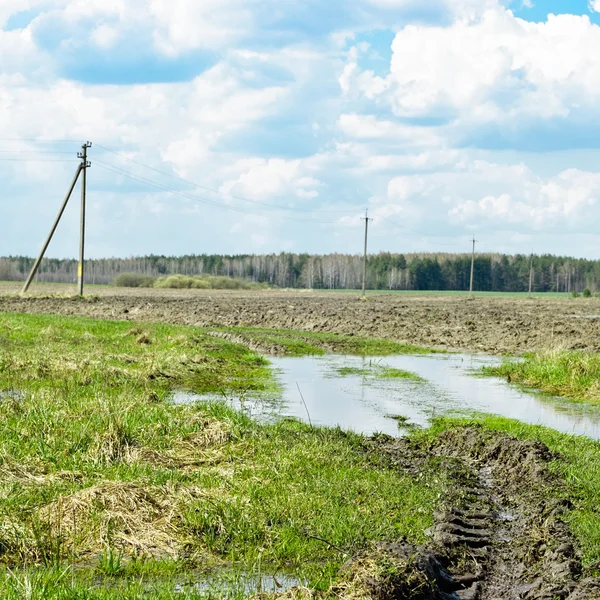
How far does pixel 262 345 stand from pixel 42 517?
19.2 m

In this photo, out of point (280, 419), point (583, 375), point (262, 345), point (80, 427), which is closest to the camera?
point (80, 427)

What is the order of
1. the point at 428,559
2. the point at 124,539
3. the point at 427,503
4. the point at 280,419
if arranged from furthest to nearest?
1. the point at 280,419
2. the point at 427,503
3. the point at 124,539
4. the point at 428,559

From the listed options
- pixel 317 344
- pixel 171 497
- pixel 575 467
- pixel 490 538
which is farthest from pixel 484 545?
pixel 317 344

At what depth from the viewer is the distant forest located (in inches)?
5674

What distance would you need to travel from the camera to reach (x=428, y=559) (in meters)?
6.51

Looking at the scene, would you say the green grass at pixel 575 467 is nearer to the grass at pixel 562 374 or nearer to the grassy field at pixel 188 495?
the grassy field at pixel 188 495

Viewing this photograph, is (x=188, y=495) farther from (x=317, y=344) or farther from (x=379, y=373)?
(x=317, y=344)

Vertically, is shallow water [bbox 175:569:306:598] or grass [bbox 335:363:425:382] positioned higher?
grass [bbox 335:363:425:382]

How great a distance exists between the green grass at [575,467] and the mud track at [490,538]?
135mm

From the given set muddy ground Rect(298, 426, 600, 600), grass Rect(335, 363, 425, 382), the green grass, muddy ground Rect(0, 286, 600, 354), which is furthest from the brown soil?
muddy ground Rect(0, 286, 600, 354)

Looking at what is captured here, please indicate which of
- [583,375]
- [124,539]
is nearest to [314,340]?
[583,375]

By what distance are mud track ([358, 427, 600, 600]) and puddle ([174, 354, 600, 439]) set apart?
2.31 m

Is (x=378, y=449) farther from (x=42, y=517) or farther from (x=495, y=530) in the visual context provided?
(x=42, y=517)

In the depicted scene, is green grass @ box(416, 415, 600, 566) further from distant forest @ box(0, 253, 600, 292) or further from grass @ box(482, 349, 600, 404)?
distant forest @ box(0, 253, 600, 292)
